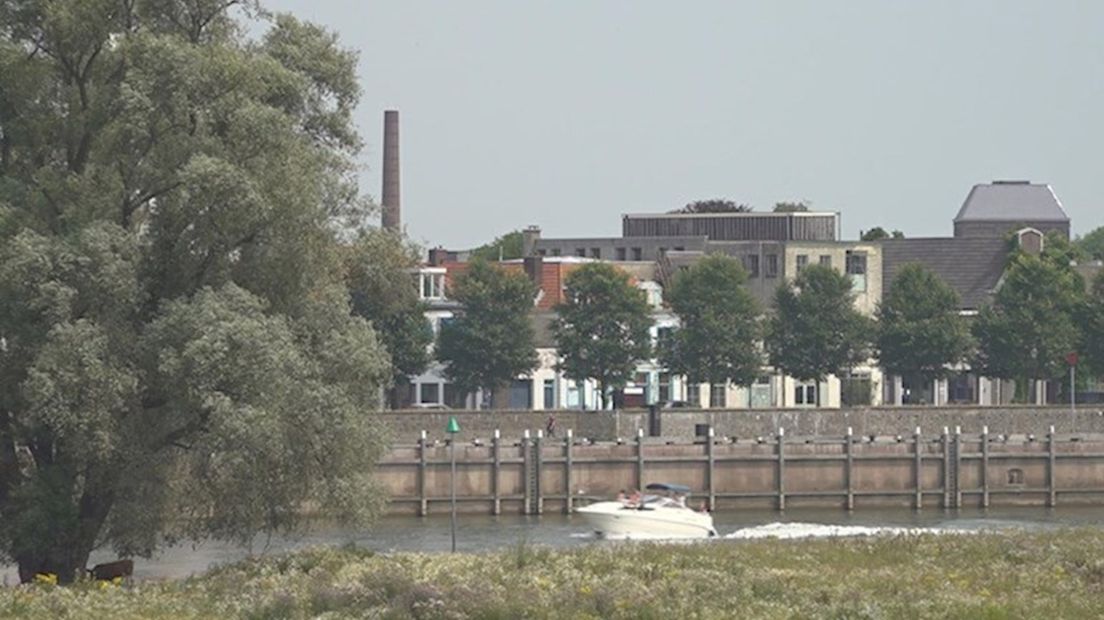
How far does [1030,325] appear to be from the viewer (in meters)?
144

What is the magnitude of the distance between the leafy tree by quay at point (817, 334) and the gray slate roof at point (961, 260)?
81.9 feet

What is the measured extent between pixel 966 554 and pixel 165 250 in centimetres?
1727

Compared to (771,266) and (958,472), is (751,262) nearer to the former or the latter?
(771,266)

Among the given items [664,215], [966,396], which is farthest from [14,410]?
[664,215]

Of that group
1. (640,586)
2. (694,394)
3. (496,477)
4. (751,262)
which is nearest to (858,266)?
(751,262)

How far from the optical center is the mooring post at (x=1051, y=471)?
11069 cm

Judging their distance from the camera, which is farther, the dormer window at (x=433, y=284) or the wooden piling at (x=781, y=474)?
the dormer window at (x=433, y=284)

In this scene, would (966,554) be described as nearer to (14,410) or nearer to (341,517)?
(341,517)

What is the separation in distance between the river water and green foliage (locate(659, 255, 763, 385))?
3350 centimetres

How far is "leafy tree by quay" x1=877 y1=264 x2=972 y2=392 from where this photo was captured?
144 metres

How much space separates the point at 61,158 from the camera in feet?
181

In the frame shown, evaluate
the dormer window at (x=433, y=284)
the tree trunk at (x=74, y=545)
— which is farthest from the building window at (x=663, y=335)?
the tree trunk at (x=74, y=545)

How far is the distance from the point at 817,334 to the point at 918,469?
3332 cm

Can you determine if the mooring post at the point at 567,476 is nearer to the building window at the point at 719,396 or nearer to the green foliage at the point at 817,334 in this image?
the green foliage at the point at 817,334
